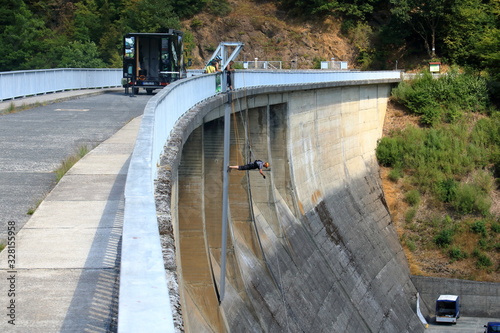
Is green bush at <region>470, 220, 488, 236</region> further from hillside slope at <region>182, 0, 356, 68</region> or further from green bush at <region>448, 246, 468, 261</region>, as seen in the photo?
hillside slope at <region>182, 0, 356, 68</region>

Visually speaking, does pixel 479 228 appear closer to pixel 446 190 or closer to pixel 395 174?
pixel 446 190

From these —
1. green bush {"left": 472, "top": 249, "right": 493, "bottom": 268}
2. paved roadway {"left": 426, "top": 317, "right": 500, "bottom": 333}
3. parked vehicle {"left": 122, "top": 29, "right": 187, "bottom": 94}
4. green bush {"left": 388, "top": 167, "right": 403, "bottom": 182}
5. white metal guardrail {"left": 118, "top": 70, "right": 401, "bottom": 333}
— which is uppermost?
parked vehicle {"left": 122, "top": 29, "right": 187, "bottom": 94}

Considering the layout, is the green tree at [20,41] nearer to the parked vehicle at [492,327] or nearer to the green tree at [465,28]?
the green tree at [465,28]

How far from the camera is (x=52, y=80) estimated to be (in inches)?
1345

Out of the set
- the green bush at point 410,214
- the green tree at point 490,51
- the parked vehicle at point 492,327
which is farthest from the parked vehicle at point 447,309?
the green tree at point 490,51

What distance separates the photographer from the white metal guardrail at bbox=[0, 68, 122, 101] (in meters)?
28.3

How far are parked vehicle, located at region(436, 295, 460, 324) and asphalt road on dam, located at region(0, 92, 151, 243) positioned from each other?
536 inches

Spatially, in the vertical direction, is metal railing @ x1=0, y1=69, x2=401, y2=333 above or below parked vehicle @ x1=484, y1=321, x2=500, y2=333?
above

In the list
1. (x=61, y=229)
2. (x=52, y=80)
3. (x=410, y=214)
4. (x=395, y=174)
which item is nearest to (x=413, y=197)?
(x=410, y=214)

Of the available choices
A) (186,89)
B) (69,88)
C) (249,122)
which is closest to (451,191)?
(249,122)

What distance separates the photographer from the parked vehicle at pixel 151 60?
36.5 meters

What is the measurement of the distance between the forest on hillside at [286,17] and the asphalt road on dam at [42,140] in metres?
26.2

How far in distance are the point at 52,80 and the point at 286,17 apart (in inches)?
1357

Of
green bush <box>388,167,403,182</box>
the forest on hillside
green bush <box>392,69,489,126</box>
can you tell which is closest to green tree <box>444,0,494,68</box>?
the forest on hillside
